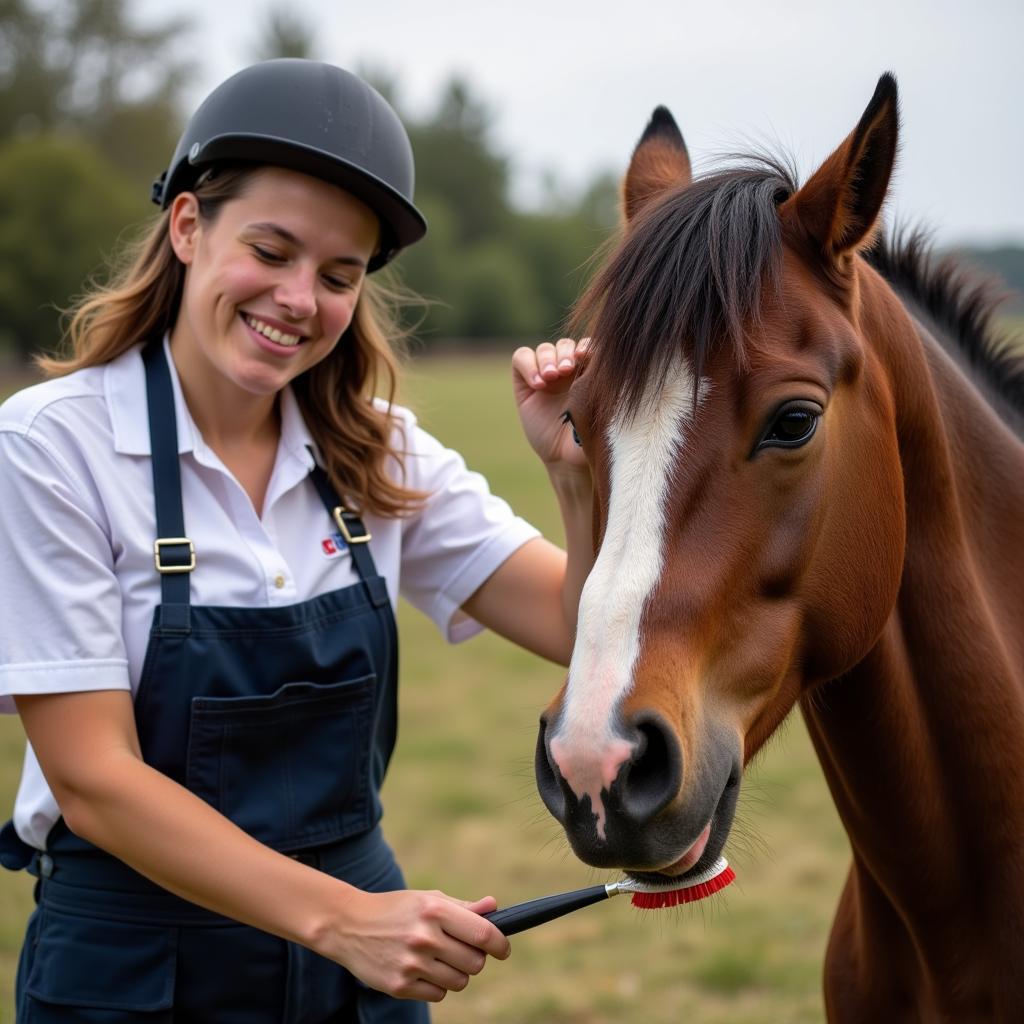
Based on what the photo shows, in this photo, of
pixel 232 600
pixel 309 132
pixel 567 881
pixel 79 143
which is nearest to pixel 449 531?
pixel 232 600

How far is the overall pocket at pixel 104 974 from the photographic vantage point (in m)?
2.13

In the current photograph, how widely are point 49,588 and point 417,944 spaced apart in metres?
0.90

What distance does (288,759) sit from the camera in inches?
89.4

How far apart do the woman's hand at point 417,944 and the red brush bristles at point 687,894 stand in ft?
0.85

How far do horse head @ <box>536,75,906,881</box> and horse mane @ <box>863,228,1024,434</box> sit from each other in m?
0.49

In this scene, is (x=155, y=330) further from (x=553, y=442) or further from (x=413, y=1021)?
(x=413, y=1021)

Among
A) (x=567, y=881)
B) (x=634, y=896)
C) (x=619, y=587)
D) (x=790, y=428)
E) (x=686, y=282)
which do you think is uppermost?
(x=686, y=282)

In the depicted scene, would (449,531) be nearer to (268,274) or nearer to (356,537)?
(356,537)

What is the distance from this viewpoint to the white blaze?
5.08 ft

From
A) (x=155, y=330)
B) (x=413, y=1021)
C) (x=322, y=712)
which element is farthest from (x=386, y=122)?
(x=413, y=1021)

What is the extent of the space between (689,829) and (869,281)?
43.4 inches

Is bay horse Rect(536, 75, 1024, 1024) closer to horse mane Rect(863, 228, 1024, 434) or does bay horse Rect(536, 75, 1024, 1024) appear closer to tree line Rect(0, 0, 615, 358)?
horse mane Rect(863, 228, 1024, 434)

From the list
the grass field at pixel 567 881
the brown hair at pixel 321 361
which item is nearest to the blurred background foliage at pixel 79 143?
the grass field at pixel 567 881

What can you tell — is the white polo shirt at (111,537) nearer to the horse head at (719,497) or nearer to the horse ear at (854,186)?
the horse head at (719,497)
